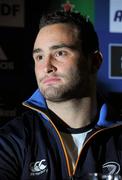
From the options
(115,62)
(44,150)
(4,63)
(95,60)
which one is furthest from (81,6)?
(44,150)

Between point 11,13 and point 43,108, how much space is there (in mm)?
609

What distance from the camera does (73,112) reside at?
1.01 meters

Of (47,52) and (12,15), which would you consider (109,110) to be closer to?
(47,52)

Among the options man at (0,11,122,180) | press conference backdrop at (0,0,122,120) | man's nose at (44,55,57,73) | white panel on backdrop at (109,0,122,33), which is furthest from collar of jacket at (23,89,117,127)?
white panel on backdrop at (109,0,122,33)

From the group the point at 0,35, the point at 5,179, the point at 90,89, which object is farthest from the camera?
the point at 0,35

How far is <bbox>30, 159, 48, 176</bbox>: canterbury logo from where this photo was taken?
880 millimetres

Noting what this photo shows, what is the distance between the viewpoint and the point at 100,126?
3.29 feet

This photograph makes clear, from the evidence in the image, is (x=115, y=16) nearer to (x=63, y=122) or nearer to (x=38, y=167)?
(x=63, y=122)

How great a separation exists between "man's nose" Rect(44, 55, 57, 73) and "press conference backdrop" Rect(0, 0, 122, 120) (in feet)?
1.66

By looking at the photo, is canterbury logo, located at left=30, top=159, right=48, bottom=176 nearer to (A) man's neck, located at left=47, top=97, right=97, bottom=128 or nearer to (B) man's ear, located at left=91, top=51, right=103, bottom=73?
(A) man's neck, located at left=47, top=97, right=97, bottom=128

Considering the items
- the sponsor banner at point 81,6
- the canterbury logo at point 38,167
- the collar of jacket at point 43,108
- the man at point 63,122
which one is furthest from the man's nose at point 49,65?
the sponsor banner at point 81,6

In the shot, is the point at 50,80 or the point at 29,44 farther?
the point at 29,44

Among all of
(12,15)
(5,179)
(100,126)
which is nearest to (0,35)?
(12,15)

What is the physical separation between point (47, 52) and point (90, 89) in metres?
0.18
